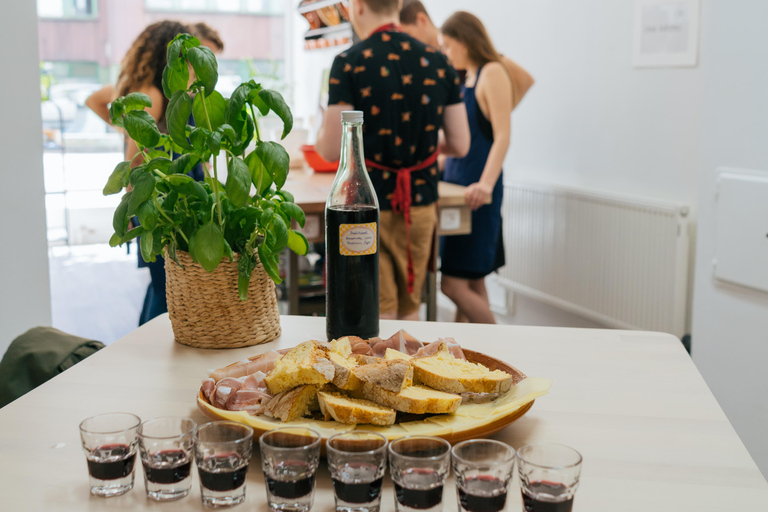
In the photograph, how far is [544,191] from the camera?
3809mm

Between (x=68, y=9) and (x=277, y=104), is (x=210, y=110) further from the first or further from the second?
(x=68, y=9)

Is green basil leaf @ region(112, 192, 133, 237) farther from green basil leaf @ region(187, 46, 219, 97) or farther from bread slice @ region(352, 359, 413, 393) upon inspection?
bread slice @ region(352, 359, 413, 393)

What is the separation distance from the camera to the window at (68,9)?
6453 millimetres

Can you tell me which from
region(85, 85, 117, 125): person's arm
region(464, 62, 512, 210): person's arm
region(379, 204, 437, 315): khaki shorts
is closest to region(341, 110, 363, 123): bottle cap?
region(379, 204, 437, 315): khaki shorts

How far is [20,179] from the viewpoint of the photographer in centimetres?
222

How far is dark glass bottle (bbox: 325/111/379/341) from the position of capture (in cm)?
117

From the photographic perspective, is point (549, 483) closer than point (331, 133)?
Yes

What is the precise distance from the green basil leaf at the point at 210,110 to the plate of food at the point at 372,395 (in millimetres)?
383

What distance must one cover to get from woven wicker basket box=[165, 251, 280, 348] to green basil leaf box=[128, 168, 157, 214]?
139mm

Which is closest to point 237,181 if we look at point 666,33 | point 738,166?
point 738,166

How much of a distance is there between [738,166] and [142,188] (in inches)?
62.0

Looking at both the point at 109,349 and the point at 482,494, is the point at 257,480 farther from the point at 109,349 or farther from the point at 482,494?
the point at 109,349

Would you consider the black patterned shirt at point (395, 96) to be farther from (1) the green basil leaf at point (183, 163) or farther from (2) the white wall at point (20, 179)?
(1) the green basil leaf at point (183, 163)

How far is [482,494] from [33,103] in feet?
6.53
